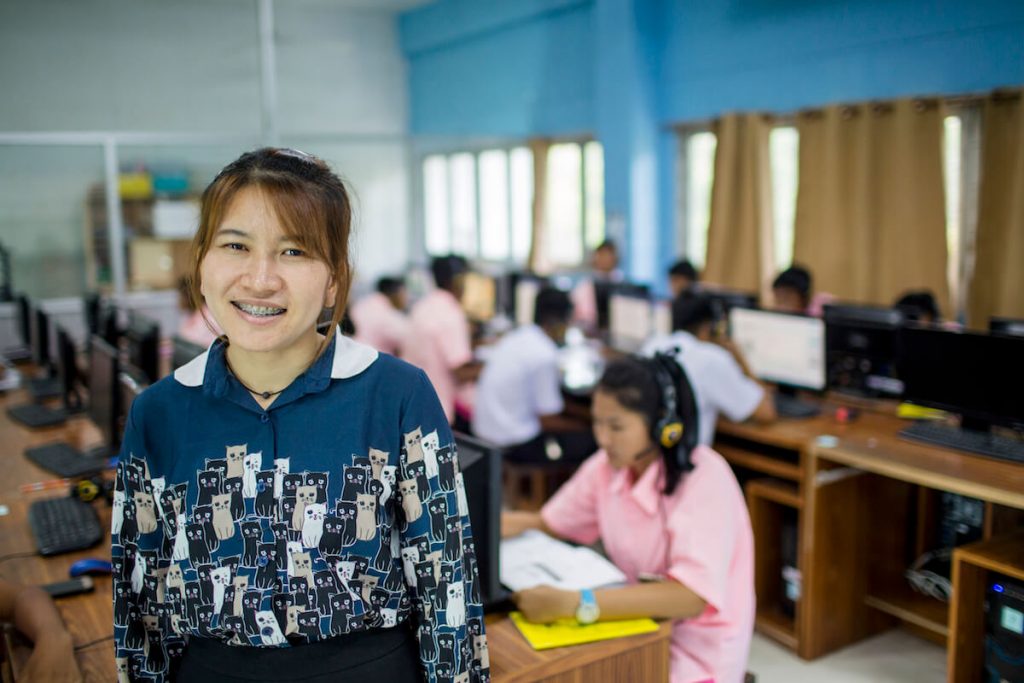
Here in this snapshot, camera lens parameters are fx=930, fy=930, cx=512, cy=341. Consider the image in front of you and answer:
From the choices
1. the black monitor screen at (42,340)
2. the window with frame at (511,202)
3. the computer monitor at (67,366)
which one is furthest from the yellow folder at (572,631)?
the window with frame at (511,202)

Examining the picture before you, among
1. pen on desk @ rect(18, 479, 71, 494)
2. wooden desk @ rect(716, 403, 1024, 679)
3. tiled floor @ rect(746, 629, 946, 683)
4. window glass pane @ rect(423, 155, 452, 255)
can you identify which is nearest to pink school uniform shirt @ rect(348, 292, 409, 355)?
wooden desk @ rect(716, 403, 1024, 679)

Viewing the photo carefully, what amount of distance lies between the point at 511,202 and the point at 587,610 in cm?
756

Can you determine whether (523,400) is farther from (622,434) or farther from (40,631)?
(40,631)

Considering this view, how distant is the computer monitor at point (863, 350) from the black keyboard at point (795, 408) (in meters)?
0.21

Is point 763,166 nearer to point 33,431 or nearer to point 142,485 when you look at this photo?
point 33,431

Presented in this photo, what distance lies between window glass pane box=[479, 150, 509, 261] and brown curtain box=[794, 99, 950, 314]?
12.0 ft

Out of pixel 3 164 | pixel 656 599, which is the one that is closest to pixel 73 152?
pixel 3 164

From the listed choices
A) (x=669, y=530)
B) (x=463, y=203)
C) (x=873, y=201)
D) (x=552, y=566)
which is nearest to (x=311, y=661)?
(x=552, y=566)

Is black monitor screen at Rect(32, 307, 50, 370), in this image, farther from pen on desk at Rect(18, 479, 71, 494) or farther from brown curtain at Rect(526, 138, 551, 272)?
brown curtain at Rect(526, 138, 551, 272)

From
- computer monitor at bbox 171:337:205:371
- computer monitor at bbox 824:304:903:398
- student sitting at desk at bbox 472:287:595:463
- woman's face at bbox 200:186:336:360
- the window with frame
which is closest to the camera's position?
woman's face at bbox 200:186:336:360

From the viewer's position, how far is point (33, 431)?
12.1 feet

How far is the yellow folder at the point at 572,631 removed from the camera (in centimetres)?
169

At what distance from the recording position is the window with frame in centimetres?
808

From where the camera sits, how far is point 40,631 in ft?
5.63
